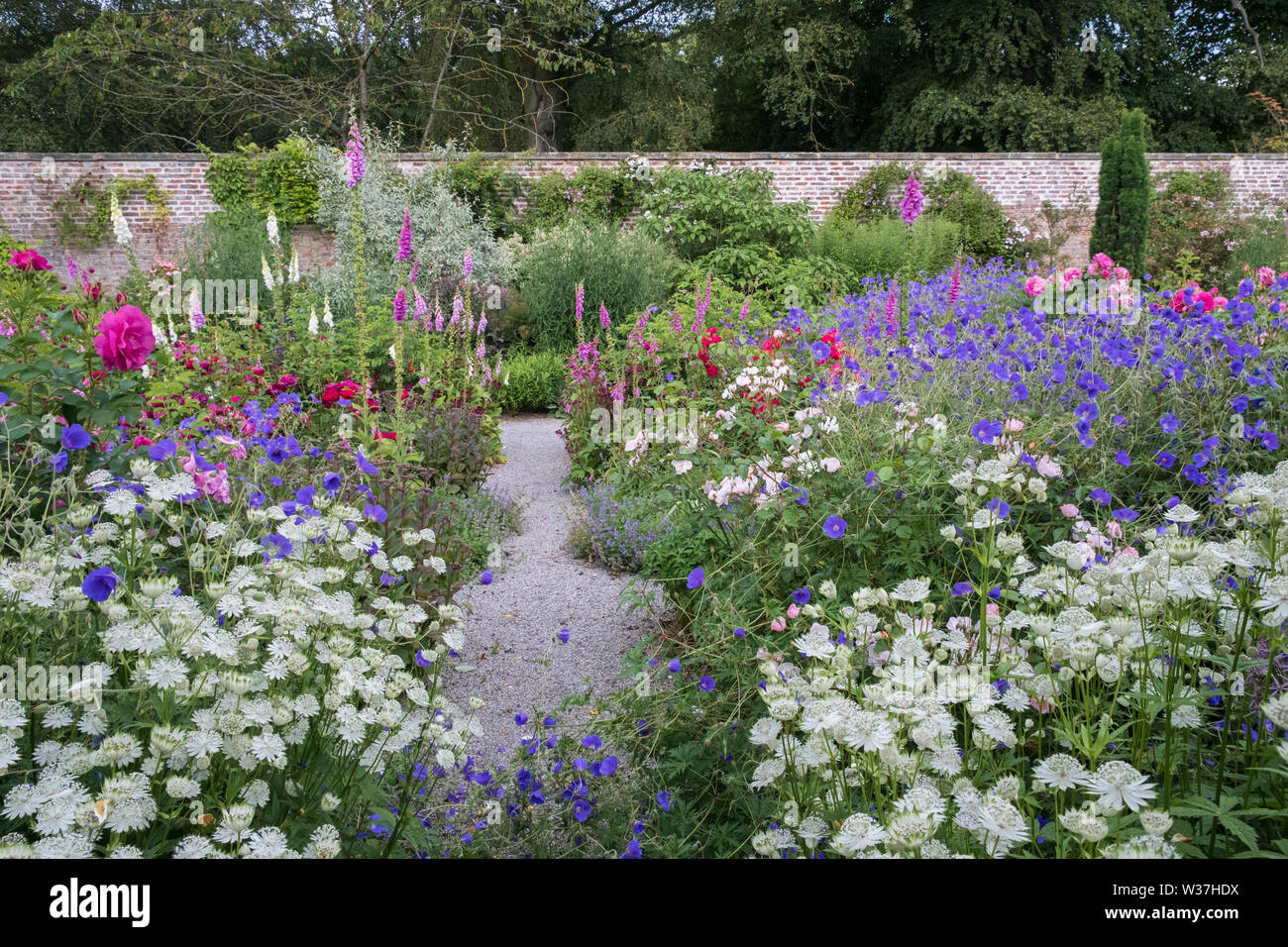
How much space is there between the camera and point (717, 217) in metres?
11.7

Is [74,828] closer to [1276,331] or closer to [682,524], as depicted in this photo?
[682,524]

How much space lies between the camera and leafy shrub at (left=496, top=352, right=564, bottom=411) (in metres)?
8.25

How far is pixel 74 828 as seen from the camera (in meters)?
1.04

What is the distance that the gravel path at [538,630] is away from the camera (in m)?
2.99

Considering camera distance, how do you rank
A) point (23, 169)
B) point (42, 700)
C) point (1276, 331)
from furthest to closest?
point (23, 169), point (1276, 331), point (42, 700)

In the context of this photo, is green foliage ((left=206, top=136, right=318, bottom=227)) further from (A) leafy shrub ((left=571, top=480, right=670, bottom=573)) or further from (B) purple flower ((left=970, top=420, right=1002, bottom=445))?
(B) purple flower ((left=970, top=420, right=1002, bottom=445))

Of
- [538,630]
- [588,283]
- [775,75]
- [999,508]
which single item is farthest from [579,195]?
[999,508]

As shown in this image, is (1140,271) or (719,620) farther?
(1140,271)

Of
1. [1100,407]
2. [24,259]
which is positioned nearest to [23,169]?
[24,259]

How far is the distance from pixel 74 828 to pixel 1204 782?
1562 mm

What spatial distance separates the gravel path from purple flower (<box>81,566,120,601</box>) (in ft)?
4.57

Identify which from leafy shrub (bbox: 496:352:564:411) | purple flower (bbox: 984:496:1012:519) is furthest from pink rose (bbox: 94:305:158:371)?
leafy shrub (bbox: 496:352:564:411)

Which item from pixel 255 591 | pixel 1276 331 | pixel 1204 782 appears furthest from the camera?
pixel 1276 331

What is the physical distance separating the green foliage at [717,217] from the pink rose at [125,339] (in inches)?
368
